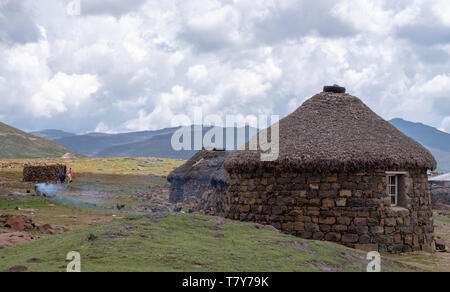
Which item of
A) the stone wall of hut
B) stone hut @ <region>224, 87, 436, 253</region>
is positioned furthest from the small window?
the stone wall of hut

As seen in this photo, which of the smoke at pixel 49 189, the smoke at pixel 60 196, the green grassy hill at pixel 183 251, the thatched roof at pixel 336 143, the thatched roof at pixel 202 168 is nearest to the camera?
the green grassy hill at pixel 183 251

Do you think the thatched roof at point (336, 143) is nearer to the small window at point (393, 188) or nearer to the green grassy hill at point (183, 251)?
the small window at point (393, 188)

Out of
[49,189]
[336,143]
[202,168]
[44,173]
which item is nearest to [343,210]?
→ [336,143]

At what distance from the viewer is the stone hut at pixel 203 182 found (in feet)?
77.8

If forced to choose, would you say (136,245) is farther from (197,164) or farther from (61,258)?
(197,164)

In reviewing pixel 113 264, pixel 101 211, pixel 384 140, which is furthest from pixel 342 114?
pixel 101 211

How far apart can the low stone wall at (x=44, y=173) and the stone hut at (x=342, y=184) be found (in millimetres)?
21240

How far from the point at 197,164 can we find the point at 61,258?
20004mm

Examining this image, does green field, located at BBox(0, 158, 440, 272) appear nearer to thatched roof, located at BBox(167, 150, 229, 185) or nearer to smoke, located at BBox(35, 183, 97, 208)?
thatched roof, located at BBox(167, 150, 229, 185)

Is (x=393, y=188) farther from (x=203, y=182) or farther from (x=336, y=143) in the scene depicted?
(x=203, y=182)

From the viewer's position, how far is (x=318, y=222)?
1384 centimetres

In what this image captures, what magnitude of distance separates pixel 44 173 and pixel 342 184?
82.1ft

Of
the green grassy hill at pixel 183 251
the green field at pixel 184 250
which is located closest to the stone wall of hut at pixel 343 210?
the green field at pixel 184 250

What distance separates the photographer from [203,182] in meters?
27.4
